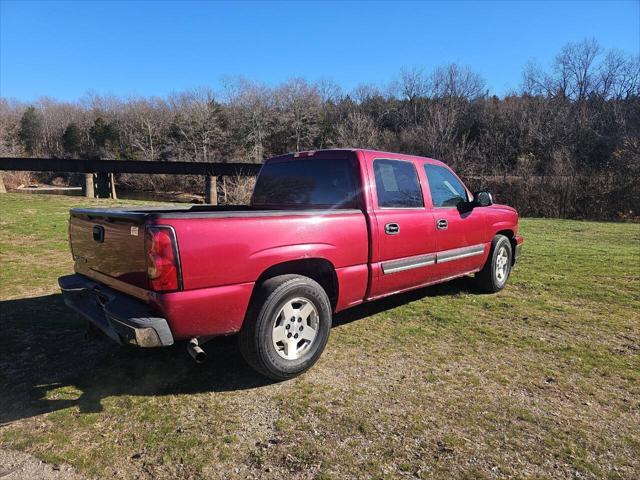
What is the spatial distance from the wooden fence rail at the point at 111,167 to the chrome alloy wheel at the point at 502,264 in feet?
84.1

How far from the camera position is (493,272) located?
6.16m

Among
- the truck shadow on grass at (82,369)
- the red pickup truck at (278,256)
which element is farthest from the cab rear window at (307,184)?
the truck shadow on grass at (82,369)

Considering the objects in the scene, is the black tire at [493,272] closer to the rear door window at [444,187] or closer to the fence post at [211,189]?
the rear door window at [444,187]

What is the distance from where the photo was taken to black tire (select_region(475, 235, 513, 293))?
6129mm

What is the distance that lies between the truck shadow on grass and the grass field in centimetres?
2

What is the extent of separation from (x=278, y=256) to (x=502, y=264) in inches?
167

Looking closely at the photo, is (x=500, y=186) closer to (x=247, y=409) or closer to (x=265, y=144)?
(x=247, y=409)

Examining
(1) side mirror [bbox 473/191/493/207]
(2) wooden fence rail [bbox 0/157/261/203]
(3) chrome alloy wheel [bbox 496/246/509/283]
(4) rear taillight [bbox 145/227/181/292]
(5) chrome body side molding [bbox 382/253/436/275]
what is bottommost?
(3) chrome alloy wheel [bbox 496/246/509/283]

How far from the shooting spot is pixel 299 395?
11.1 ft

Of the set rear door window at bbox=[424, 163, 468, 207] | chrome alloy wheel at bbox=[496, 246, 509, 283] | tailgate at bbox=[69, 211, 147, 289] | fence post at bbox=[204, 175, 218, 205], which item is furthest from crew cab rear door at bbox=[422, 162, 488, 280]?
fence post at bbox=[204, 175, 218, 205]

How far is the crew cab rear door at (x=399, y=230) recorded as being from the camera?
4336 millimetres

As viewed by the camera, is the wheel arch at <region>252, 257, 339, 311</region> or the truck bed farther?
the wheel arch at <region>252, 257, 339, 311</region>

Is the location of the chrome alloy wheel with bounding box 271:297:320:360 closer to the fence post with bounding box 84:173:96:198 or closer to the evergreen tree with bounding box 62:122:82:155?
the fence post with bounding box 84:173:96:198

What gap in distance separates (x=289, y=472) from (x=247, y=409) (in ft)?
2.52
